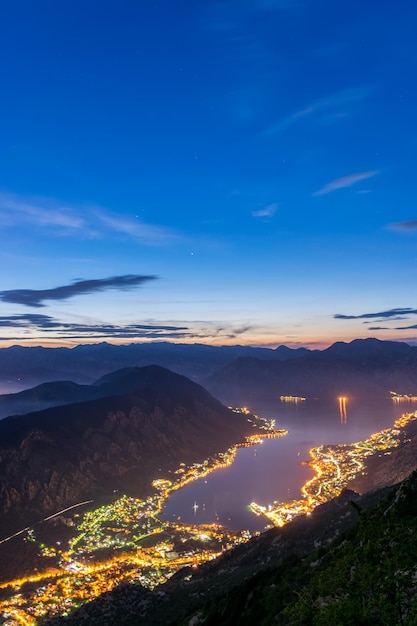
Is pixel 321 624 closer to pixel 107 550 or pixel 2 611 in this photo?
pixel 2 611

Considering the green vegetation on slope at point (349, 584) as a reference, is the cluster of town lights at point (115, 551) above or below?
below

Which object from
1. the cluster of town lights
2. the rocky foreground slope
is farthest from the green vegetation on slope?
the cluster of town lights

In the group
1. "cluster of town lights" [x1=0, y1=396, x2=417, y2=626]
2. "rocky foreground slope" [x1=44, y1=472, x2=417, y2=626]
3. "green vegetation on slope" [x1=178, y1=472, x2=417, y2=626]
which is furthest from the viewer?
"cluster of town lights" [x1=0, y1=396, x2=417, y2=626]

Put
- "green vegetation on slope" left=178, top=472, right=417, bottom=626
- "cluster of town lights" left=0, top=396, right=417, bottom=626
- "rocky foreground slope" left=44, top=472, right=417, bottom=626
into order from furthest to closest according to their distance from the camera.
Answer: "cluster of town lights" left=0, top=396, right=417, bottom=626 → "rocky foreground slope" left=44, top=472, right=417, bottom=626 → "green vegetation on slope" left=178, top=472, right=417, bottom=626

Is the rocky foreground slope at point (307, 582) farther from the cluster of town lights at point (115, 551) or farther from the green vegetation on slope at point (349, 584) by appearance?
the cluster of town lights at point (115, 551)

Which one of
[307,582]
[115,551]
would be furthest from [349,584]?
[115,551]

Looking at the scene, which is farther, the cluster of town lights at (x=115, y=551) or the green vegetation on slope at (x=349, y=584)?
the cluster of town lights at (x=115, y=551)

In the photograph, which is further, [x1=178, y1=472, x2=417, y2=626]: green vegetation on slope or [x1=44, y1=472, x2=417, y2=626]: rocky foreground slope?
[x1=44, y1=472, x2=417, y2=626]: rocky foreground slope

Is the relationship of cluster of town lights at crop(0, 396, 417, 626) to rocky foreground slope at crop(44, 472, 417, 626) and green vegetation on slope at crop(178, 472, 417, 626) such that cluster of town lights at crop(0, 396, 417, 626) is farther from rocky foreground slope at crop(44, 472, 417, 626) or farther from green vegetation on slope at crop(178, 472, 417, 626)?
green vegetation on slope at crop(178, 472, 417, 626)

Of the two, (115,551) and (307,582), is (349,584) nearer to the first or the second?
(307,582)

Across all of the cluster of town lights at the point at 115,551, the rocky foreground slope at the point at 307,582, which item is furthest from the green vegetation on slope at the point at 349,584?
the cluster of town lights at the point at 115,551

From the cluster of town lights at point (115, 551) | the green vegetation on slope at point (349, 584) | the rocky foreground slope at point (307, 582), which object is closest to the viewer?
the green vegetation on slope at point (349, 584)
